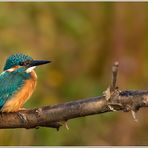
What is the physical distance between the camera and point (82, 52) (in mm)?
7137

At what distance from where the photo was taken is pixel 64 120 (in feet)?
12.8

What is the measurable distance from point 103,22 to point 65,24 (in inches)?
29.3

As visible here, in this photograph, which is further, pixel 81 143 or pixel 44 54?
pixel 44 54

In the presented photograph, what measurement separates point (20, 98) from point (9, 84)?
0.54 ft

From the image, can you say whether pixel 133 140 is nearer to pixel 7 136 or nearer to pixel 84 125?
pixel 84 125

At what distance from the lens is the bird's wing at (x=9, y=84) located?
4.61 metres

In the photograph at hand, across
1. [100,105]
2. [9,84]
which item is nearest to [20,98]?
[9,84]

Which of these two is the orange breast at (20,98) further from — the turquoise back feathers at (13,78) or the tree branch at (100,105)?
the tree branch at (100,105)

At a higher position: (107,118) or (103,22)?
(103,22)

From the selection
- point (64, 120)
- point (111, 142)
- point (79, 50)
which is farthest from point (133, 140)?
point (64, 120)

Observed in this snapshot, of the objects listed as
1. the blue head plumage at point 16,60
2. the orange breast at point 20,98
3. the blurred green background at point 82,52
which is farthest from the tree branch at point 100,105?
the blurred green background at point 82,52

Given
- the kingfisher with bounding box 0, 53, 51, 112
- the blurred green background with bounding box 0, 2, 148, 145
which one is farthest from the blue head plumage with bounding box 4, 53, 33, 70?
the blurred green background with bounding box 0, 2, 148, 145

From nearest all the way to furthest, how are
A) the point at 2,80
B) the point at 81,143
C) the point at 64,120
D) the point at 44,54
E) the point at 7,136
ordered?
the point at 64,120 < the point at 2,80 < the point at 7,136 < the point at 81,143 < the point at 44,54

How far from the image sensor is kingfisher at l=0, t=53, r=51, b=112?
15.0ft
